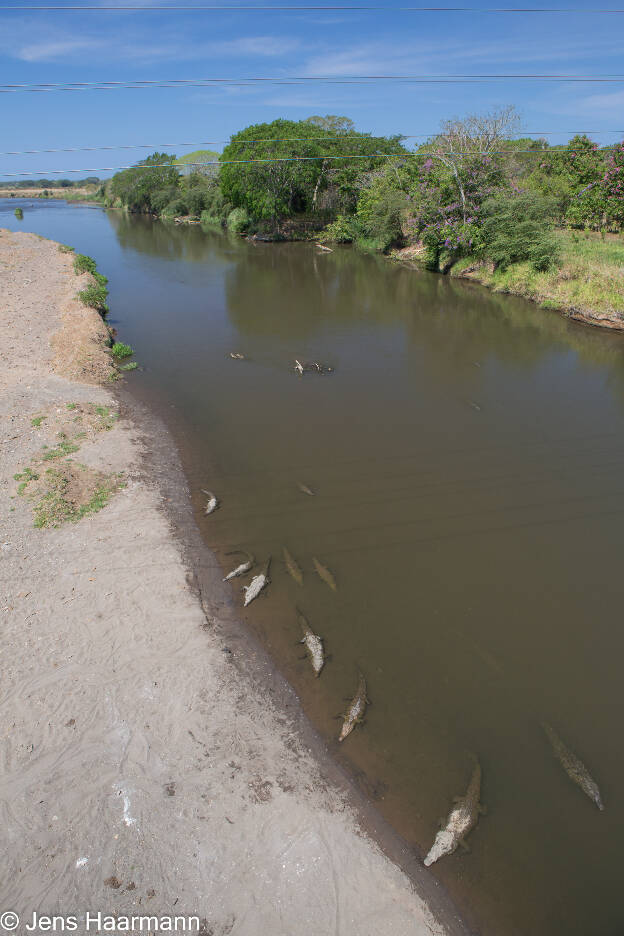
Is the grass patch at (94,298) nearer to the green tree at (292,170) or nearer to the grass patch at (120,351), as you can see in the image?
the grass patch at (120,351)

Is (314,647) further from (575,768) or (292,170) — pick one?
(292,170)

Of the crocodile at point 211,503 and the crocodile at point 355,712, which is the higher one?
the crocodile at point 211,503

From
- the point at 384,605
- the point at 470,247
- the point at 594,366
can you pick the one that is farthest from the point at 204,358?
the point at 470,247

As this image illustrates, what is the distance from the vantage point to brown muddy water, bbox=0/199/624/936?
20.7 feet

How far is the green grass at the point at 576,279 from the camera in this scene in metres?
25.8

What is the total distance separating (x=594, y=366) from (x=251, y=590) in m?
18.9

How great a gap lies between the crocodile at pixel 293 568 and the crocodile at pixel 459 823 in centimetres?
434

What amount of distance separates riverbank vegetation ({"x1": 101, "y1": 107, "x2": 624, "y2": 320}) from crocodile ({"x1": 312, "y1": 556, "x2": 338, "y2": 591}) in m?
16.4

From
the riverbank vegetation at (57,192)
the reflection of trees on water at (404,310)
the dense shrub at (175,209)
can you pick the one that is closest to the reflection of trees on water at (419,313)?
the reflection of trees on water at (404,310)

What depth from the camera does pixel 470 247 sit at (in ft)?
117

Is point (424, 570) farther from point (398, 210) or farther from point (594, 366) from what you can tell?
point (398, 210)

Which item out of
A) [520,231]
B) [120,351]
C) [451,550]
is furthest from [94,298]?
[520,231]

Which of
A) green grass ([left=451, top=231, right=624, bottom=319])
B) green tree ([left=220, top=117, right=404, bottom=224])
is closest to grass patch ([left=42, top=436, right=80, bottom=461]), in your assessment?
green grass ([left=451, top=231, right=624, bottom=319])

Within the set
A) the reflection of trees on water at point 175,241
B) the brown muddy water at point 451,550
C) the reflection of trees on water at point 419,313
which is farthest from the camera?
the reflection of trees on water at point 175,241
